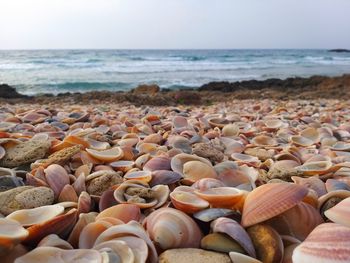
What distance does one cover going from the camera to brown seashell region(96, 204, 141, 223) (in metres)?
1.24

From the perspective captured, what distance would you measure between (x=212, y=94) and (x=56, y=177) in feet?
24.5

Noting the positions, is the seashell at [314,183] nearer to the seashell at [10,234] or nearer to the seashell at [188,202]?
the seashell at [188,202]

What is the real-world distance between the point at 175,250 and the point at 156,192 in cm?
42

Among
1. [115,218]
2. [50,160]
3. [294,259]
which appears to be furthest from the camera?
[50,160]

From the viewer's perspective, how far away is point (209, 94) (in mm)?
8734

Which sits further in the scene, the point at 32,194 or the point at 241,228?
the point at 32,194

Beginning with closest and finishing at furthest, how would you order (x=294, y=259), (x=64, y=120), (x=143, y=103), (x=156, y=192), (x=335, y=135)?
(x=294, y=259) < (x=156, y=192) < (x=335, y=135) < (x=64, y=120) < (x=143, y=103)

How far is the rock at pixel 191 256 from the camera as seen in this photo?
998 mm

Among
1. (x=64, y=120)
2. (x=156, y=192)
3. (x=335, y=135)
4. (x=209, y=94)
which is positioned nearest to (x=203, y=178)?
(x=156, y=192)

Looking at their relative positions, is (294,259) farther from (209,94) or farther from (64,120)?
(209,94)

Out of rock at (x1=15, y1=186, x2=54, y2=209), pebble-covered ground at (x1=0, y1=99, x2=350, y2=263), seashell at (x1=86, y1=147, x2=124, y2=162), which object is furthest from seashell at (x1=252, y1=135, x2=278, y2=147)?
rock at (x1=15, y1=186, x2=54, y2=209)

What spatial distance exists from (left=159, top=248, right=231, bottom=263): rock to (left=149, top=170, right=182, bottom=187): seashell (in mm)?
551

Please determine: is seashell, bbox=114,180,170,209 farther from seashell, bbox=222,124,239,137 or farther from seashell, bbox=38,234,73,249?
seashell, bbox=222,124,239,137

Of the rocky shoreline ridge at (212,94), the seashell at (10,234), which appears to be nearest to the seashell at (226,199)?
the seashell at (10,234)
